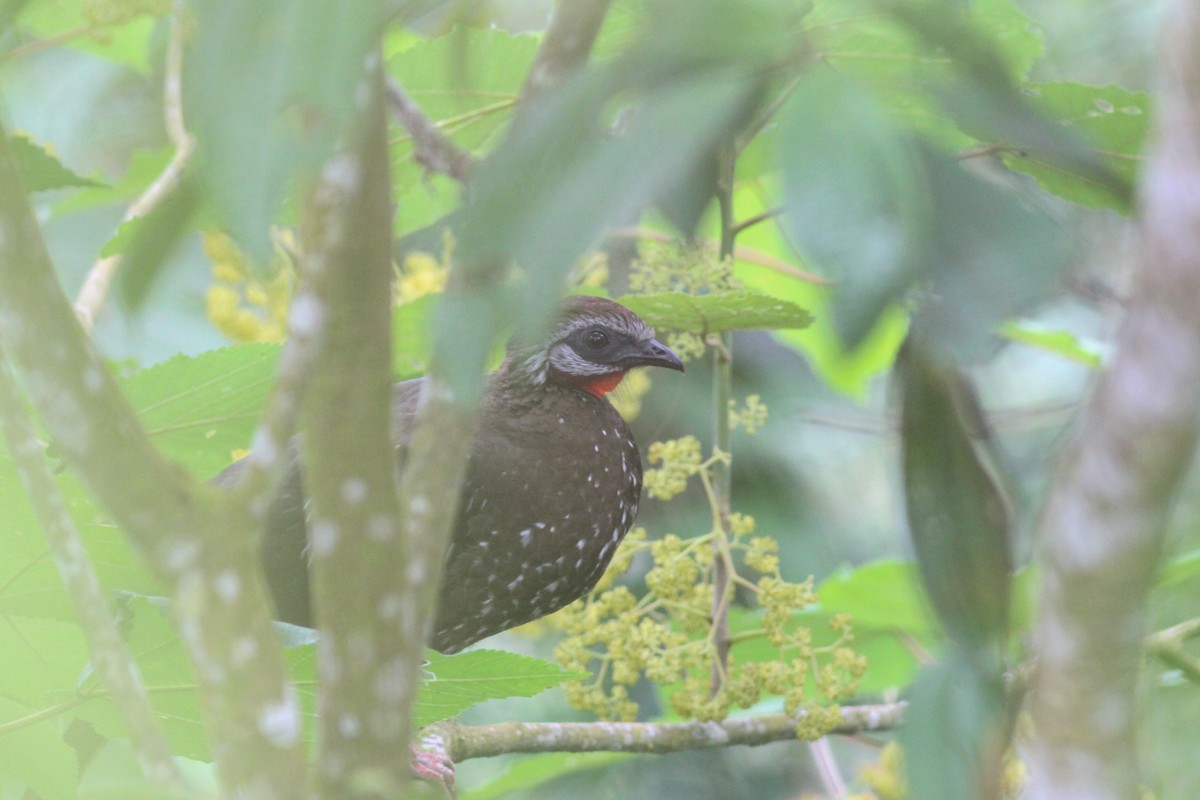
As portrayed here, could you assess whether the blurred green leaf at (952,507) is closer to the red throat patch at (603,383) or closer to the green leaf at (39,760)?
the green leaf at (39,760)

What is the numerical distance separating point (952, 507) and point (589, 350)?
51.9 inches

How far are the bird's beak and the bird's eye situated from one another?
0.15 ft

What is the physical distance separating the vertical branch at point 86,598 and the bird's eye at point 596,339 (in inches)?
50.9

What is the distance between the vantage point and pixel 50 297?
74cm

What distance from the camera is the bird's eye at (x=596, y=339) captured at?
2.08 meters

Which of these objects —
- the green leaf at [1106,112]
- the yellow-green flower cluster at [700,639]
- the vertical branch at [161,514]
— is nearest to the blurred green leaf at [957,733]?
the vertical branch at [161,514]

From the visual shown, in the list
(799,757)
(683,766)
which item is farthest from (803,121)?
(799,757)

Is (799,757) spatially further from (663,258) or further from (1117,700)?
(1117,700)

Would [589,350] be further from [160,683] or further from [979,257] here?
[979,257]

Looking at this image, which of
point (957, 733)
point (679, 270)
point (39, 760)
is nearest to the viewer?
point (957, 733)

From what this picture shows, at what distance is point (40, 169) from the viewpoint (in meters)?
1.41

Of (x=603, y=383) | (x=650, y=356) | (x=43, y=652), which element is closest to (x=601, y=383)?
(x=603, y=383)

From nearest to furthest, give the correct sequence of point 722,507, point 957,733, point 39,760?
point 957,733
point 39,760
point 722,507

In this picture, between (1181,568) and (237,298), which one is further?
(237,298)
